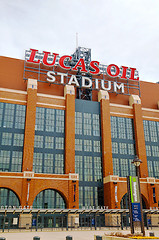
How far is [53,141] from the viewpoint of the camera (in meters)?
57.6

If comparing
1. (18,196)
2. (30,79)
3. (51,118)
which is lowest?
(18,196)

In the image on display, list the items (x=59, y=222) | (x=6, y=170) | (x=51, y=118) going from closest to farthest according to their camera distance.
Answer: (x=59, y=222) < (x=6, y=170) < (x=51, y=118)

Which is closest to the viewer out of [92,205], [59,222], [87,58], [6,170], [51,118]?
[59,222]

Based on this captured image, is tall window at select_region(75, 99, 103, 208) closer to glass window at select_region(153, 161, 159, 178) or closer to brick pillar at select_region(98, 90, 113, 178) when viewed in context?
brick pillar at select_region(98, 90, 113, 178)

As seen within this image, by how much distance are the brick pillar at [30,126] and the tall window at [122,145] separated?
65.6 ft

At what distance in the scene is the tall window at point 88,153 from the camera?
55938mm

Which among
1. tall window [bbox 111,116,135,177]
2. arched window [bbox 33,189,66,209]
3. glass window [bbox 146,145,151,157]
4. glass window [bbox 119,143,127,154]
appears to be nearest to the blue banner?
arched window [bbox 33,189,66,209]

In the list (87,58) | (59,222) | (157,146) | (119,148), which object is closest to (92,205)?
(59,222)

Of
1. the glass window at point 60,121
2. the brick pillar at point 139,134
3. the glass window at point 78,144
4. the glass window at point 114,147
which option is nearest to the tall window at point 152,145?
the brick pillar at point 139,134

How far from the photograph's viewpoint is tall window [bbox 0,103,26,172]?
5250 cm

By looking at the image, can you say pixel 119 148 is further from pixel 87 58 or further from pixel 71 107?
pixel 87 58

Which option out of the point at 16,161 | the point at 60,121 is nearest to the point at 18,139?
the point at 16,161

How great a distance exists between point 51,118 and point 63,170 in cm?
1237

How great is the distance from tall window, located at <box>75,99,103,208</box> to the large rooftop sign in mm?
7561
